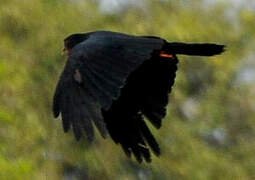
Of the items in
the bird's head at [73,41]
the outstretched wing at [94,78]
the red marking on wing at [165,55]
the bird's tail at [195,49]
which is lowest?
the outstretched wing at [94,78]

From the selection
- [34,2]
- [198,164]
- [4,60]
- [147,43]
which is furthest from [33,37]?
[147,43]

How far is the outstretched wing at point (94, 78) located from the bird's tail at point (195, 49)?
0.45 m

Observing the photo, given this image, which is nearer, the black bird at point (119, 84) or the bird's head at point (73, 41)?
the black bird at point (119, 84)

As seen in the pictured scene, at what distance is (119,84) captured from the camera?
831 cm

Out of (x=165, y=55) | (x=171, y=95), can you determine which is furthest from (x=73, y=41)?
(x=171, y=95)

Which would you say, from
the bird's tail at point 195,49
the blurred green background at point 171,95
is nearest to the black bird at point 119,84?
the bird's tail at point 195,49

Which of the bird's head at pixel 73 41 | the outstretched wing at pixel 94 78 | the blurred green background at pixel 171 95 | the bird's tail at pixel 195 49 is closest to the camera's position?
the outstretched wing at pixel 94 78

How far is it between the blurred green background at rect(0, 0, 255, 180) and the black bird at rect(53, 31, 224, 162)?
399 cm

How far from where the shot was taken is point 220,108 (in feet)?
59.0

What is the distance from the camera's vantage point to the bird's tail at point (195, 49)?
9258mm

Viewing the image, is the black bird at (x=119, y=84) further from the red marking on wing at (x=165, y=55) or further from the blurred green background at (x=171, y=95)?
the blurred green background at (x=171, y=95)

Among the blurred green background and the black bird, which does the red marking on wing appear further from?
the blurred green background

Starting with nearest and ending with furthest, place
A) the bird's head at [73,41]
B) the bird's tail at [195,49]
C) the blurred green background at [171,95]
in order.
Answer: the bird's tail at [195,49], the bird's head at [73,41], the blurred green background at [171,95]

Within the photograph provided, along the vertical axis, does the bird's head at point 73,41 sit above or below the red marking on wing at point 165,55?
above
